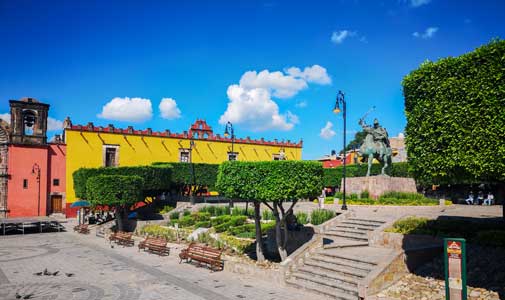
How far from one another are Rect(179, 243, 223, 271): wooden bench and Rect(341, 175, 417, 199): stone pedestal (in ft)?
40.5

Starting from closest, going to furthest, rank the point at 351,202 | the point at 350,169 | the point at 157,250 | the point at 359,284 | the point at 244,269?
the point at 359,284
the point at 244,269
the point at 157,250
the point at 351,202
the point at 350,169

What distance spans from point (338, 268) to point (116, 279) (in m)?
7.71

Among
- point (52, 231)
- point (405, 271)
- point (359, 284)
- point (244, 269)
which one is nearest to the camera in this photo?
point (359, 284)

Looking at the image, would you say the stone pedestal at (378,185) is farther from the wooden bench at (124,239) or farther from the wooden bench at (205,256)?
the wooden bench at (124,239)

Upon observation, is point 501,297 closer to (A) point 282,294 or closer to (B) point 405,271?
(B) point 405,271

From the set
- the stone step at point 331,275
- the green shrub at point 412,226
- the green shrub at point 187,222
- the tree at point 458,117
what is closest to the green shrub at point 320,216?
the green shrub at point 412,226

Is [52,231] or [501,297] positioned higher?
[501,297]

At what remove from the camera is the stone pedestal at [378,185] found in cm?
2336

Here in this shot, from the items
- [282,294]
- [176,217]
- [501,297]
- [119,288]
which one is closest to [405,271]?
[501,297]

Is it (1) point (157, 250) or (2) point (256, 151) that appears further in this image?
(2) point (256, 151)

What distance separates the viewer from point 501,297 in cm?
885

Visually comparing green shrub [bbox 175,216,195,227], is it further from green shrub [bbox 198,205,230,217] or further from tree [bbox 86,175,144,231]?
tree [bbox 86,175,144,231]

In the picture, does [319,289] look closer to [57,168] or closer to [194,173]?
[194,173]

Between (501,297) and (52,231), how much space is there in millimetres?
29567
